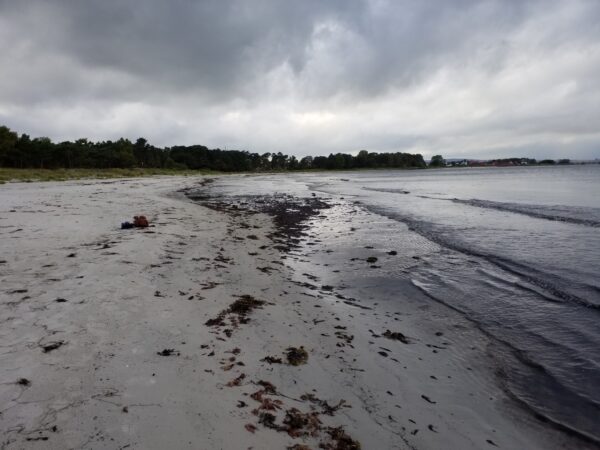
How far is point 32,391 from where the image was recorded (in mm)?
3322

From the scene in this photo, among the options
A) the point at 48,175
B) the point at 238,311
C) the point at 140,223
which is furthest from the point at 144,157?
the point at 238,311

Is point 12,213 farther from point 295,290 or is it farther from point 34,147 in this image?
point 34,147

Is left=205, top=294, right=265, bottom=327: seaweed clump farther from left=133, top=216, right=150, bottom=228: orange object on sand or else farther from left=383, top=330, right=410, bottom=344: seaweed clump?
left=133, top=216, right=150, bottom=228: orange object on sand

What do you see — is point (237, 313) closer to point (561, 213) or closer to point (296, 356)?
point (296, 356)

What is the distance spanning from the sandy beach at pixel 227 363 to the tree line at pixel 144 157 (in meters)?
75.6

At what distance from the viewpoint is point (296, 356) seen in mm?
4707

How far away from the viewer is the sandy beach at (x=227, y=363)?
317 cm

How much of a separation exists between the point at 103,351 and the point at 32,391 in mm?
879

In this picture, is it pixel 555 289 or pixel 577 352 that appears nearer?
pixel 577 352

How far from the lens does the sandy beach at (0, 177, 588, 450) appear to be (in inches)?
125

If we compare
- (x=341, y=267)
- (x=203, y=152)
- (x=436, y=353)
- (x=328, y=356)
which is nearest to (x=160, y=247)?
(x=341, y=267)

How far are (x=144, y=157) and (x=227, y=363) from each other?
399ft

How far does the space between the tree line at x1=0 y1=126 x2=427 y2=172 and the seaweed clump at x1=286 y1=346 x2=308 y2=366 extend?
259 ft

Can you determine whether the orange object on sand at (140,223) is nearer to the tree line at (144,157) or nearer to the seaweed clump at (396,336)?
the seaweed clump at (396,336)
